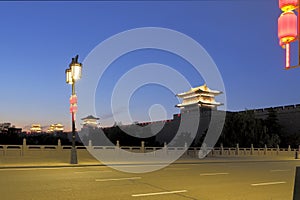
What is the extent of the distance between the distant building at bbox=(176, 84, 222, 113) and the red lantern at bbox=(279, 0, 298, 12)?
86.2m

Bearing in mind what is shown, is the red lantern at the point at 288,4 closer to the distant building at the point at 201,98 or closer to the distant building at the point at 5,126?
the distant building at the point at 201,98

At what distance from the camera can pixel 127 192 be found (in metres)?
10.7

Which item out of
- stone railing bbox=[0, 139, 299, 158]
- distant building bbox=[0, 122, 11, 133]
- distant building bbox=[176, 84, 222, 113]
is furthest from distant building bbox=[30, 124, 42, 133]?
stone railing bbox=[0, 139, 299, 158]

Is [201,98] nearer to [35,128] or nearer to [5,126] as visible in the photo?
[5,126]

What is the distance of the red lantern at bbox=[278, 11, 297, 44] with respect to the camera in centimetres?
571

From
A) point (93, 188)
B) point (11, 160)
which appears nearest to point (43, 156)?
point (11, 160)

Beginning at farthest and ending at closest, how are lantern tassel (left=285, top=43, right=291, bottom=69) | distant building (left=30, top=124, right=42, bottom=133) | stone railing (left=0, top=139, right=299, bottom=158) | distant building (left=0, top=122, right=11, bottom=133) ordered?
1. distant building (left=30, top=124, right=42, bottom=133)
2. distant building (left=0, top=122, right=11, bottom=133)
3. stone railing (left=0, top=139, right=299, bottom=158)
4. lantern tassel (left=285, top=43, right=291, bottom=69)

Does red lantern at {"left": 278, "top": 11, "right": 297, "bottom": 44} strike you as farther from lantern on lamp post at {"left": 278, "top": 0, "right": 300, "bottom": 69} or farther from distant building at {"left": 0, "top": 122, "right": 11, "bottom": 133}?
distant building at {"left": 0, "top": 122, "right": 11, "bottom": 133}

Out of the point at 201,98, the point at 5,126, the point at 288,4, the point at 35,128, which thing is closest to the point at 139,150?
the point at 288,4

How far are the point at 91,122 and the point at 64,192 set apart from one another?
327 ft

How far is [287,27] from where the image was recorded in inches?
226

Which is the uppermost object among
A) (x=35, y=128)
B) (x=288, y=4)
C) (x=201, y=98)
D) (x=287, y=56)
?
(x=201, y=98)

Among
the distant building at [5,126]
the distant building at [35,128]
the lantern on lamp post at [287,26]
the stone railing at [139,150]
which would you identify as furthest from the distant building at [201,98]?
the lantern on lamp post at [287,26]

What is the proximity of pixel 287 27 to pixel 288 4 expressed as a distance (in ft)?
1.20
